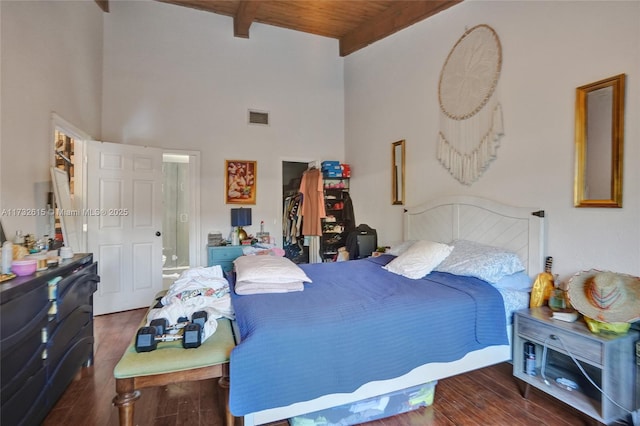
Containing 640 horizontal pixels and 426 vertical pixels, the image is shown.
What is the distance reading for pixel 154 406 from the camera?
2.03 m

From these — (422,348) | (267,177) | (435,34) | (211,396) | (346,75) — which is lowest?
(211,396)

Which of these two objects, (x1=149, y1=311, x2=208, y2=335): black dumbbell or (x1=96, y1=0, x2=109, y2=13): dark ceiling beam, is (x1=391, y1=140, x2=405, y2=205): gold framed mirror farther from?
(x1=96, y1=0, x2=109, y2=13): dark ceiling beam

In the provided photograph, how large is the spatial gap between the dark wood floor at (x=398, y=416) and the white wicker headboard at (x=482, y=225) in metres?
0.93

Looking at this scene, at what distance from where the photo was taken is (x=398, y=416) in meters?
1.96

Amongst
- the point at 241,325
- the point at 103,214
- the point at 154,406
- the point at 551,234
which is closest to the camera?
the point at 241,325

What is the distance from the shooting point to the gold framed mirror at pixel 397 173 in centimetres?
401

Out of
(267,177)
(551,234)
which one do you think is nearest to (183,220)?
(267,177)

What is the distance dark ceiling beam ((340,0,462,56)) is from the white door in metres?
3.34

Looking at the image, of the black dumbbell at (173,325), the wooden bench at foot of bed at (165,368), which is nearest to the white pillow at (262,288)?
the black dumbbell at (173,325)

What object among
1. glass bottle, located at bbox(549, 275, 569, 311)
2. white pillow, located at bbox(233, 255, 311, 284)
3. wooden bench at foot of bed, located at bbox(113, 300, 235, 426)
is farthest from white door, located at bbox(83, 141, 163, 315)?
glass bottle, located at bbox(549, 275, 569, 311)

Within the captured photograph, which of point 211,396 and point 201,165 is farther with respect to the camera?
point 201,165

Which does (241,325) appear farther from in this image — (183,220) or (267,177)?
(183,220)

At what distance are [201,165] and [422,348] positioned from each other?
3837mm

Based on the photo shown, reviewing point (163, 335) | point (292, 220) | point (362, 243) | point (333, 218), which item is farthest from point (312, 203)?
point (163, 335)
